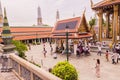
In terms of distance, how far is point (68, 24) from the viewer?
2266cm

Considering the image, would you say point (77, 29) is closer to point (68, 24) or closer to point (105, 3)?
point (68, 24)

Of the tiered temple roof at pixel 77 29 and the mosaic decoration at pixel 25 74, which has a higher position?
the tiered temple roof at pixel 77 29

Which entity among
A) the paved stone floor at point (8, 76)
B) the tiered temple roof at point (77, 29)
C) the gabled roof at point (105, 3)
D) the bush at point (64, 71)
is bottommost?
the paved stone floor at point (8, 76)

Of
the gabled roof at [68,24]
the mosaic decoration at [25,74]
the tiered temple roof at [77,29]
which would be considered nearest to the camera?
the mosaic decoration at [25,74]

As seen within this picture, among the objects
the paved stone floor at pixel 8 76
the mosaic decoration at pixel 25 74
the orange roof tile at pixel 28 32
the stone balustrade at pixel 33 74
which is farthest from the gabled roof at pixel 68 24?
the orange roof tile at pixel 28 32

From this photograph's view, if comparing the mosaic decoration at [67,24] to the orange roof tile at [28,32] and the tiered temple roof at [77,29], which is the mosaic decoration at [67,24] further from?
the orange roof tile at [28,32]

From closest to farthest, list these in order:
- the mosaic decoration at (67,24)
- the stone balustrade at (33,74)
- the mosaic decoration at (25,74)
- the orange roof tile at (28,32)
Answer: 1. the stone balustrade at (33,74)
2. the mosaic decoration at (25,74)
3. the mosaic decoration at (67,24)
4. the orange roof tile at (28,32)

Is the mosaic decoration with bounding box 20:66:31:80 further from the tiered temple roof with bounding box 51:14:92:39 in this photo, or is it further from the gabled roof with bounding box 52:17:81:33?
the gabled roof with bounding box 52:17:81:33

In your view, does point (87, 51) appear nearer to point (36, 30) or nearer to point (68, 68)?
point (68, 68)

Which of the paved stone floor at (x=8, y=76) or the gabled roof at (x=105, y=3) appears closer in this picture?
the paved stone floor at (x=8, y=76)

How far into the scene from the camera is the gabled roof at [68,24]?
21.2 m

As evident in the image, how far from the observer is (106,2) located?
24781 millimetres

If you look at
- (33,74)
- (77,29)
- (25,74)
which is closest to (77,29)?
(77,29)

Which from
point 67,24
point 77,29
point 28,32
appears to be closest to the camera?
point 77,29
